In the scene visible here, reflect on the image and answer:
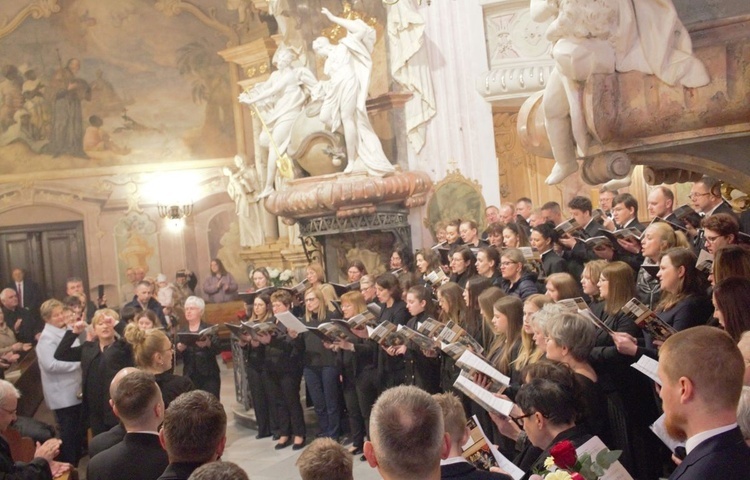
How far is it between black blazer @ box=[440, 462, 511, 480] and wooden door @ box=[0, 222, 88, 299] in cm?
1414

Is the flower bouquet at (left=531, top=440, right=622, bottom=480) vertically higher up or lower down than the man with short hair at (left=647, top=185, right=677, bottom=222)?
lower down

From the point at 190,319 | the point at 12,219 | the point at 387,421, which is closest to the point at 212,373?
the point at 190,319

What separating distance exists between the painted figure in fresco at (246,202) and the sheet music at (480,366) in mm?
10269

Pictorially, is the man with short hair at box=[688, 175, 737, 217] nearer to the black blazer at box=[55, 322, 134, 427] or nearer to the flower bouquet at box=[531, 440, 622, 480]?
the flower bouquet at box=[531, 440, 622, 480]

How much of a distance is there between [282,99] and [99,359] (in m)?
5.88

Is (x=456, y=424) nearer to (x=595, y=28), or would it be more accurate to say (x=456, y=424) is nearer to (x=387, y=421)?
(x=387, y=421)

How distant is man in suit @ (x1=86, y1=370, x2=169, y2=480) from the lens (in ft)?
11.7

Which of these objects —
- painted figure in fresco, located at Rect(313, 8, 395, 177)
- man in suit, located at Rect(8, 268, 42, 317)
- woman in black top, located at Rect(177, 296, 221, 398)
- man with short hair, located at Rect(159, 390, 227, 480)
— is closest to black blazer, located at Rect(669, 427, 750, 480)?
man with short hair, located at Rect(159, 390, 227, 480)

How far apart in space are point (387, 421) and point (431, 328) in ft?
11.1

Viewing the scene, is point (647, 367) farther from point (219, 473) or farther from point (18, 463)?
point (18, 463)

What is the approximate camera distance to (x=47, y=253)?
1608 centimetres

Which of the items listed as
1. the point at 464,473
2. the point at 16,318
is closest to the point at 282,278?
the point at 16,318

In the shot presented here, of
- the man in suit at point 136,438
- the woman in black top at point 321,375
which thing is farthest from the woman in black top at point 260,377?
the man in suit at point 136,438

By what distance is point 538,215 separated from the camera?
26.7ft
